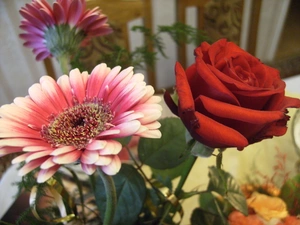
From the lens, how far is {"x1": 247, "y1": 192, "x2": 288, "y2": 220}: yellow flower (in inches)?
12.5

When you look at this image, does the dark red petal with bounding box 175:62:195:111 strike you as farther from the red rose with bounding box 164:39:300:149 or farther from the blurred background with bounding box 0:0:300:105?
the blurred background with bounding box 0:0:300:105

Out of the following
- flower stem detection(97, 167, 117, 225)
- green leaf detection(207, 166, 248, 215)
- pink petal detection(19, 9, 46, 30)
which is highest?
pink petal detection(19, 9, 46, 30)

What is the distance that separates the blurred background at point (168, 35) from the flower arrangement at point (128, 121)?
0.29 metres

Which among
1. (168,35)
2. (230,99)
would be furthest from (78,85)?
(168,35)

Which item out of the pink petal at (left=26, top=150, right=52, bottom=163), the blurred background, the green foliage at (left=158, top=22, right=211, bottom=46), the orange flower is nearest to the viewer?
the pink petal at (left=26, top=150, right=52, bottom=163)

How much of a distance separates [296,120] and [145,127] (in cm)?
27

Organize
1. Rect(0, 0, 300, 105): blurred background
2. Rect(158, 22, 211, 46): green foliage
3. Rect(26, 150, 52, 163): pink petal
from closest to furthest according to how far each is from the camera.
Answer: Rect(26, 150, 52, 163): pink petal
Rect(158, 22, 211, 46): green foliage
Rect(0, 0, 300, 105): blurred background

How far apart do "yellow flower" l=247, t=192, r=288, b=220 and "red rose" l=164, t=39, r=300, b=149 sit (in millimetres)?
126

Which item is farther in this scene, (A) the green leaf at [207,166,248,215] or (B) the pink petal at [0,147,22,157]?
(A) the green leaf at [207,166,248,215]

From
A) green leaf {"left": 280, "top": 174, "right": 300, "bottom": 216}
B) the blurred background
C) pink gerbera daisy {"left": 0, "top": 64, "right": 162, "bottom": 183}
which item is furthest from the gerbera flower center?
the blurred background

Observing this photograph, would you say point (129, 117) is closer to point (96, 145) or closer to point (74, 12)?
point (96, 145)

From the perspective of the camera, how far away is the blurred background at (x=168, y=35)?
3.08ft

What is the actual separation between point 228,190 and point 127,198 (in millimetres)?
107

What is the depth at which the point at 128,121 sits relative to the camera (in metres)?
0.19
